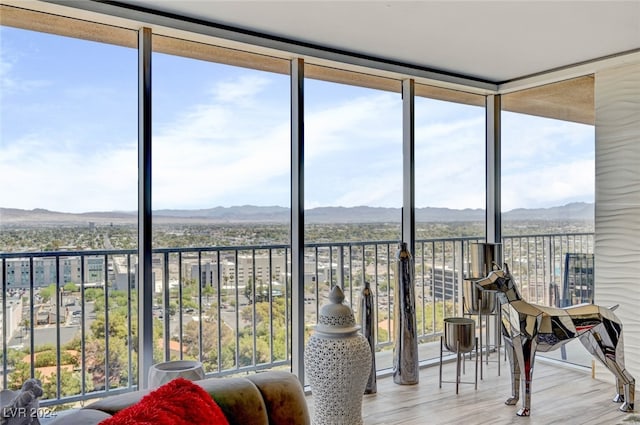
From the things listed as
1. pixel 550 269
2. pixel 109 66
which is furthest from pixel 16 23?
pixel 550 269

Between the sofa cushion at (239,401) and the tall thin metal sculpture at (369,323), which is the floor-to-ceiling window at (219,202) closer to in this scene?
the tall thin metal sculpture at (369,323)

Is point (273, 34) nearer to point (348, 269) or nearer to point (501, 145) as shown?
point (348, 269)

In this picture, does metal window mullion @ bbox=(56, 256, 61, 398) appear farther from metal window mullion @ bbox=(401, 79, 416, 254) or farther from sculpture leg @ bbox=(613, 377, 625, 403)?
sculpture leg @ bbox=(613, 377, 625, 403)

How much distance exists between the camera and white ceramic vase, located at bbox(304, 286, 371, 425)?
2.80 metres

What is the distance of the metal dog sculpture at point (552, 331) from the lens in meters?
3.30

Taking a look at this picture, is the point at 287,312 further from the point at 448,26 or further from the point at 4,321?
the point at 448,26

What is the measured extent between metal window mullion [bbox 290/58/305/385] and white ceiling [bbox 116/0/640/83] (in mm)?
375

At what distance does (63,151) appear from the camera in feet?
9.59

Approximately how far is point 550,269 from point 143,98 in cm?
354

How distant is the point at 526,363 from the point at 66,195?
2.96 meters

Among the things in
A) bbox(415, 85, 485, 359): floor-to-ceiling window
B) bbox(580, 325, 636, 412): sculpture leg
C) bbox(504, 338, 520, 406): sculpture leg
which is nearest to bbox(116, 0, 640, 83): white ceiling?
bbox(415, 85, 485, 359): floor-to-ceiling window

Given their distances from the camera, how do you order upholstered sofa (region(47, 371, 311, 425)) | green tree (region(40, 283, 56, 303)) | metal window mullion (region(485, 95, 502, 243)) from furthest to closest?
metal window mullion (region(485, 95, 502, 243))
green tree (region(40, 283, 56, 303))
upholstered sofa (region(47, 371, 311, 425))

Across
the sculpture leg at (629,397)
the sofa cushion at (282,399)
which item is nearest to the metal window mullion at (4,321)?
the sofa cushion at (282,399)

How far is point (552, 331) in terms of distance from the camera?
330 centimetres
